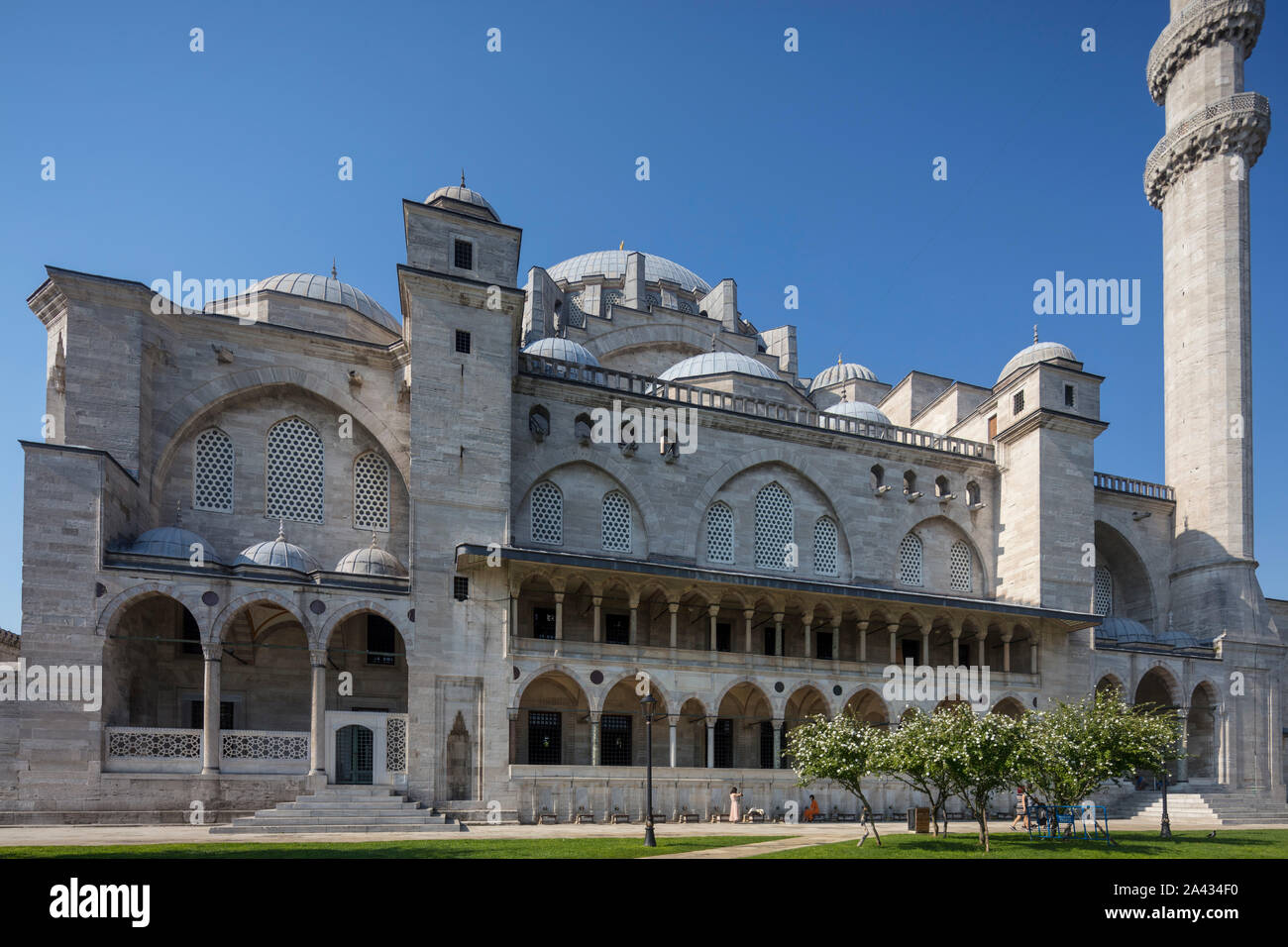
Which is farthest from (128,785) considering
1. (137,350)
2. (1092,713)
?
(1092,713)

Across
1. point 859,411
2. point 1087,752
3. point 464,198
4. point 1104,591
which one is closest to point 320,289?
point 464,198

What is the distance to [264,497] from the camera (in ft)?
88.6

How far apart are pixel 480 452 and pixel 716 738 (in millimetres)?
11505

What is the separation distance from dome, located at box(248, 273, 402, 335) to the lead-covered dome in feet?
17.3

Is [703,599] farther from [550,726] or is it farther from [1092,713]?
[1092,713]

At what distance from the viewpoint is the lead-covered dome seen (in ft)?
94.2

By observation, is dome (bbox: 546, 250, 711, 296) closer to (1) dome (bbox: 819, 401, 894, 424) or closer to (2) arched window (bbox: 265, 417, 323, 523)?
(1) dome (bbox: 819, 401, 894, 424)

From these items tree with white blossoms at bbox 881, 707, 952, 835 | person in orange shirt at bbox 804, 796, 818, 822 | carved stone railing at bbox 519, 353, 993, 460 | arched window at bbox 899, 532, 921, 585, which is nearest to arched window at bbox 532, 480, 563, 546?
carved stone railing at bbox 519, 353, 993, 460

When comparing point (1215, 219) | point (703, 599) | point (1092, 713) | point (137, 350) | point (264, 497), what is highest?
point (1215, 219)

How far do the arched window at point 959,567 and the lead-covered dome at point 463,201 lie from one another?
1949 cm

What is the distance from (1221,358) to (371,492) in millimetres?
30334

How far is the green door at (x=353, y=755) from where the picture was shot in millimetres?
24078

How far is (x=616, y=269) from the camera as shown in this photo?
49.0 m

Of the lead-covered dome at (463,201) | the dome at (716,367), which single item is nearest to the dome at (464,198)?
the lead-covered dome at (463,201)
